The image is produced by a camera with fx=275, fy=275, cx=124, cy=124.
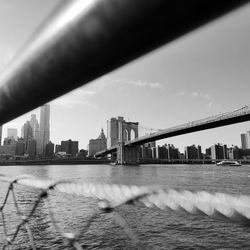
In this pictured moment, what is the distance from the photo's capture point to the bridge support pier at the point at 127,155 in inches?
2504

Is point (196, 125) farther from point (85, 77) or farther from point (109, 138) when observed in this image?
point (109, 138)

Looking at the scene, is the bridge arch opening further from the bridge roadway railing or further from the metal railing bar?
the metal railing bar

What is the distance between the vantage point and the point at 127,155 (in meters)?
64.5

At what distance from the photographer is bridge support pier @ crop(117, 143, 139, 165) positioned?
63594 mm

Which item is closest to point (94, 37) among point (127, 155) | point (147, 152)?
point (127, 155)

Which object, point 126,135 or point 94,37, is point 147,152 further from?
point 94,37

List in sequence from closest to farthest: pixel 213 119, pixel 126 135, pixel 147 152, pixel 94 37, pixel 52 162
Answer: pixel 94 37
pixel 213 119
pixel 52 162
pixel 126 135
pixel 147 152

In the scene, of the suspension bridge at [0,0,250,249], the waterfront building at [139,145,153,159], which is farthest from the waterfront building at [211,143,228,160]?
the suspension bridge at [0,0,250,249]

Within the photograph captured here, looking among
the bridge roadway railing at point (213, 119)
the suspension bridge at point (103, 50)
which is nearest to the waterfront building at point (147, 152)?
the bridge roadway railing at point (213, 119)

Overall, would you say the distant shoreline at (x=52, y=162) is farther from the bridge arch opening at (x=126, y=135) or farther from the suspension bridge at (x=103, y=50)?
the suspension bridge at (x=103, y=50)

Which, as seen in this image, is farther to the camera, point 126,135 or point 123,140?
point 126,135

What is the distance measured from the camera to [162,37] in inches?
14.3

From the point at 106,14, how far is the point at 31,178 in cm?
134

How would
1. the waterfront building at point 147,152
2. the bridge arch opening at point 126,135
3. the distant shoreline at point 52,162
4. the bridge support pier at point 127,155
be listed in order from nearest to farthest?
the bridge support pier at point 127,155 < the distant shoreline at point 52,162 < the bridge arch opening at point 126,135 < the waterfront building at point 147,152
